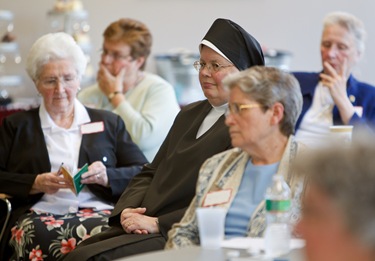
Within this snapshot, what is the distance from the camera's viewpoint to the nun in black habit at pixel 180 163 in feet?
10.8

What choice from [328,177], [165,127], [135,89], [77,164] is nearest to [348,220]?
[328,177]

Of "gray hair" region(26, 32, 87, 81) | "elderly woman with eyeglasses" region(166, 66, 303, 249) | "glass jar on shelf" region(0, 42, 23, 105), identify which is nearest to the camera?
"elderly woman with eyeglasses" region(166, 66, 303, 249)

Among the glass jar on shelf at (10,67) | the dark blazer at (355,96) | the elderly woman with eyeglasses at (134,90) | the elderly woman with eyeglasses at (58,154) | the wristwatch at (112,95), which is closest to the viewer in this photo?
the elderly woman with eyeglasses at (58,154)

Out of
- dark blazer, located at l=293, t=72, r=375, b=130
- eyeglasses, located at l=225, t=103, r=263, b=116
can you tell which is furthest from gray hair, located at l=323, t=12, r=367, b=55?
eyeglasses, located at l=225, t=103, r=263, b=116

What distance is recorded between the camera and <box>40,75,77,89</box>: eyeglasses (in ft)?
14.0

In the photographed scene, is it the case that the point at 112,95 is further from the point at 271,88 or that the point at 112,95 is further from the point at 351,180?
the point at 351,180

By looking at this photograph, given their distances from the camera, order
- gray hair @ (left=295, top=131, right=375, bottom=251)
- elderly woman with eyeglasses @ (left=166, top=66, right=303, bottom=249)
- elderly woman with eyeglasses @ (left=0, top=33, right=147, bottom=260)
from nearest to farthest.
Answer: gray hair @ (left=295, top=131, right=375, bottom=251)
elderly woman with eyeglasses @ (left=166, top=66, right=303, bottom=249)
elderly woman with eyeglasses @ (left=0, top=33, right=147, bottom=260)

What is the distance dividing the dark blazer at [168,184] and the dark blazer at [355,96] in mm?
1345

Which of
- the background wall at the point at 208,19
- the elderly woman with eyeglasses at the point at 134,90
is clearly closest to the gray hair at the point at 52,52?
the elderly woman with eyeglasses at the point at 134,90

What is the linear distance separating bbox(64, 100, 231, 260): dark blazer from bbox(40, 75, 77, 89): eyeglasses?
84 cm

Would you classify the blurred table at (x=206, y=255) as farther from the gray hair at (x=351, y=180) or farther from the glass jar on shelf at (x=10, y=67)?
the glass jar on shelf at (x=10, y=67)

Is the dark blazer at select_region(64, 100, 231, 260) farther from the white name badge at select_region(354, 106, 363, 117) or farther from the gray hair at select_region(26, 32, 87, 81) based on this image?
the white name badge at select_region(354, 106, 363, 117)

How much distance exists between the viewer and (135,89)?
17.2 feet

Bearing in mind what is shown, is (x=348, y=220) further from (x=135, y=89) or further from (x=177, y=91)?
(x=177, y=91)
